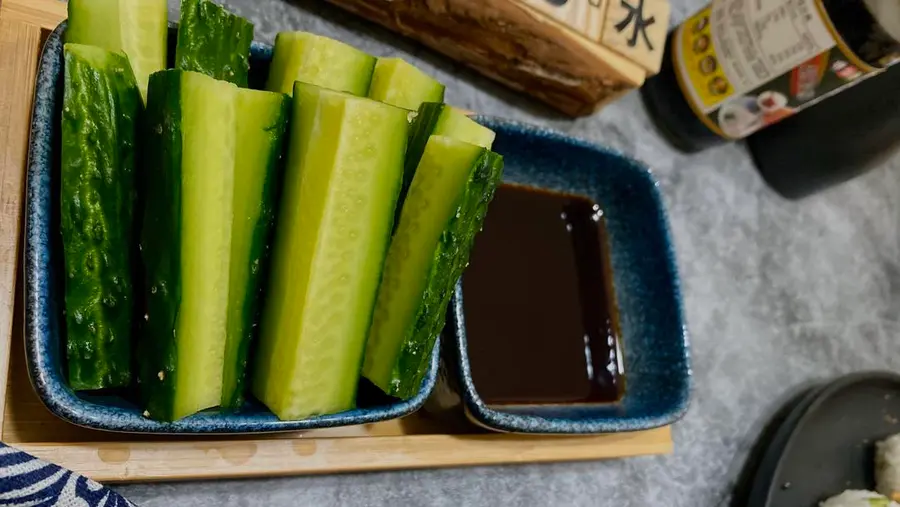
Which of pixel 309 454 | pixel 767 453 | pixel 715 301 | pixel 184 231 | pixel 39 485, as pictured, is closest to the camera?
pixel 39 485

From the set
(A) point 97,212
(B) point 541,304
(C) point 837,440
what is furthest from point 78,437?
(C) point 837,440

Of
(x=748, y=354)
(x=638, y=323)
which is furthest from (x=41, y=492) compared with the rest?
(x=748, y=354)

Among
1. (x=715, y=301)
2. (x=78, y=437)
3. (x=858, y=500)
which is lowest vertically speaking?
(x=858, y=500)

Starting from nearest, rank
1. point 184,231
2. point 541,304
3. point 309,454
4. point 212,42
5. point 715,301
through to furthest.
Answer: point 184,231, point 212,42, point 309,454, point 541,304, point 715,301

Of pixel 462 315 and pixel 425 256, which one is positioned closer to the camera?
pixel 425 256

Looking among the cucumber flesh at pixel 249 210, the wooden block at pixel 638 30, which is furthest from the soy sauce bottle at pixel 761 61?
the cucumber flesh at pixel 249 210

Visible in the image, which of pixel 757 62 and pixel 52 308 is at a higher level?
pixel 757 62

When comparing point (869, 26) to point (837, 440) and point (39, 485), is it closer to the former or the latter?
point (837, 440)
